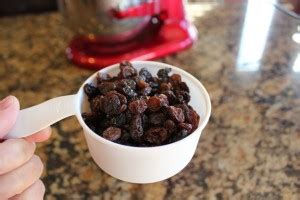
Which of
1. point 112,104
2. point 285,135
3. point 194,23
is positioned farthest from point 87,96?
point 194,23

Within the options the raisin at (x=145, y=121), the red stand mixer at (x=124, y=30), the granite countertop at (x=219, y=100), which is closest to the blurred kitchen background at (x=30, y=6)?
the granite countertop at (x=219, y=100)

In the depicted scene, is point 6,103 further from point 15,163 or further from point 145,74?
point 145,74

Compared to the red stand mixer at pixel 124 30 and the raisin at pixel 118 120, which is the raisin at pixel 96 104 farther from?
the red stand mixer at pixel 124 30

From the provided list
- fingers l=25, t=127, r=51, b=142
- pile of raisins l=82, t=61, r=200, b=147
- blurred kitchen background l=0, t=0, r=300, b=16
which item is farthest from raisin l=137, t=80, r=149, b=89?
blurred kitchen background l=0, t=0, r=300, b=16

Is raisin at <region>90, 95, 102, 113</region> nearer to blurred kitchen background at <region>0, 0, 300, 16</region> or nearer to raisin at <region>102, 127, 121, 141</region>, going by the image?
raisin at <region>102, 127, 121, 141</region>

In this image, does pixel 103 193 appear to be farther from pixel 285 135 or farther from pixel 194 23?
pixel 194 23

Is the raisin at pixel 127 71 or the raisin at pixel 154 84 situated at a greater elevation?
the raisin at pixel 127 71
